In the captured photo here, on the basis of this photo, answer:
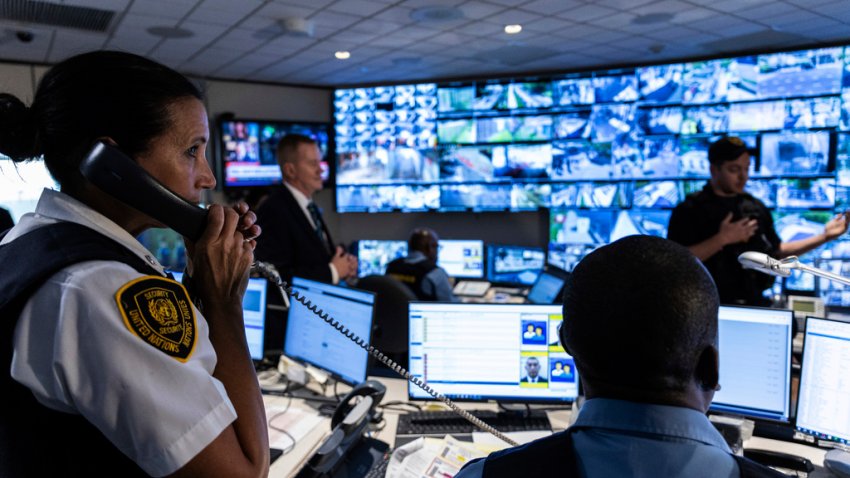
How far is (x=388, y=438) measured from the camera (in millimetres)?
1788

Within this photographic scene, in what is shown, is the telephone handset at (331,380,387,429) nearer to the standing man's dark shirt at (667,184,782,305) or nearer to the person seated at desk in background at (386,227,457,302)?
the person seated at desk in background at (386,227,457,302)

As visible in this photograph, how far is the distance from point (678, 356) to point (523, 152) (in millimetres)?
5199

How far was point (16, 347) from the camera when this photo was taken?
654 millimetres

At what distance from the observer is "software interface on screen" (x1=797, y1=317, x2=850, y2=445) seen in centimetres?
149

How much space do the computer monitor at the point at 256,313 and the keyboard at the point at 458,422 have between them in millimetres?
746

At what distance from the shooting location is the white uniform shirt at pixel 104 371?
64cm

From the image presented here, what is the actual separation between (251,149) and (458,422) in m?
4.95

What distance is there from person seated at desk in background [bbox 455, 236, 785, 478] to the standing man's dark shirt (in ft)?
7.71

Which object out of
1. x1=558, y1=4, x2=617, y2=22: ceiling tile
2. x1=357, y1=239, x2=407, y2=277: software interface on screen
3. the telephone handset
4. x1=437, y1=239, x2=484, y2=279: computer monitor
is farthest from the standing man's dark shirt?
x1=357, y1=239, x2=407, y2=277: software interface on screen

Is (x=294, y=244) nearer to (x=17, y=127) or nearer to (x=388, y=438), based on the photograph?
(x=388, y=438)

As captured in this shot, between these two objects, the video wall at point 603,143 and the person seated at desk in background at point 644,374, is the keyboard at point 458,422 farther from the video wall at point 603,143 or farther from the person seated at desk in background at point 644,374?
the video wall at point 603,143

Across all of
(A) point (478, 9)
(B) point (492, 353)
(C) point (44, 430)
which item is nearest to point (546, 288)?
(A) point (478, 9)

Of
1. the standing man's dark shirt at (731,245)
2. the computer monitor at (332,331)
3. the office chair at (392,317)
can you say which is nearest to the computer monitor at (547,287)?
the standing man's dark shirt at (731,245)

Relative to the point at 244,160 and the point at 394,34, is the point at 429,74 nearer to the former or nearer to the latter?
the point at 394,34
